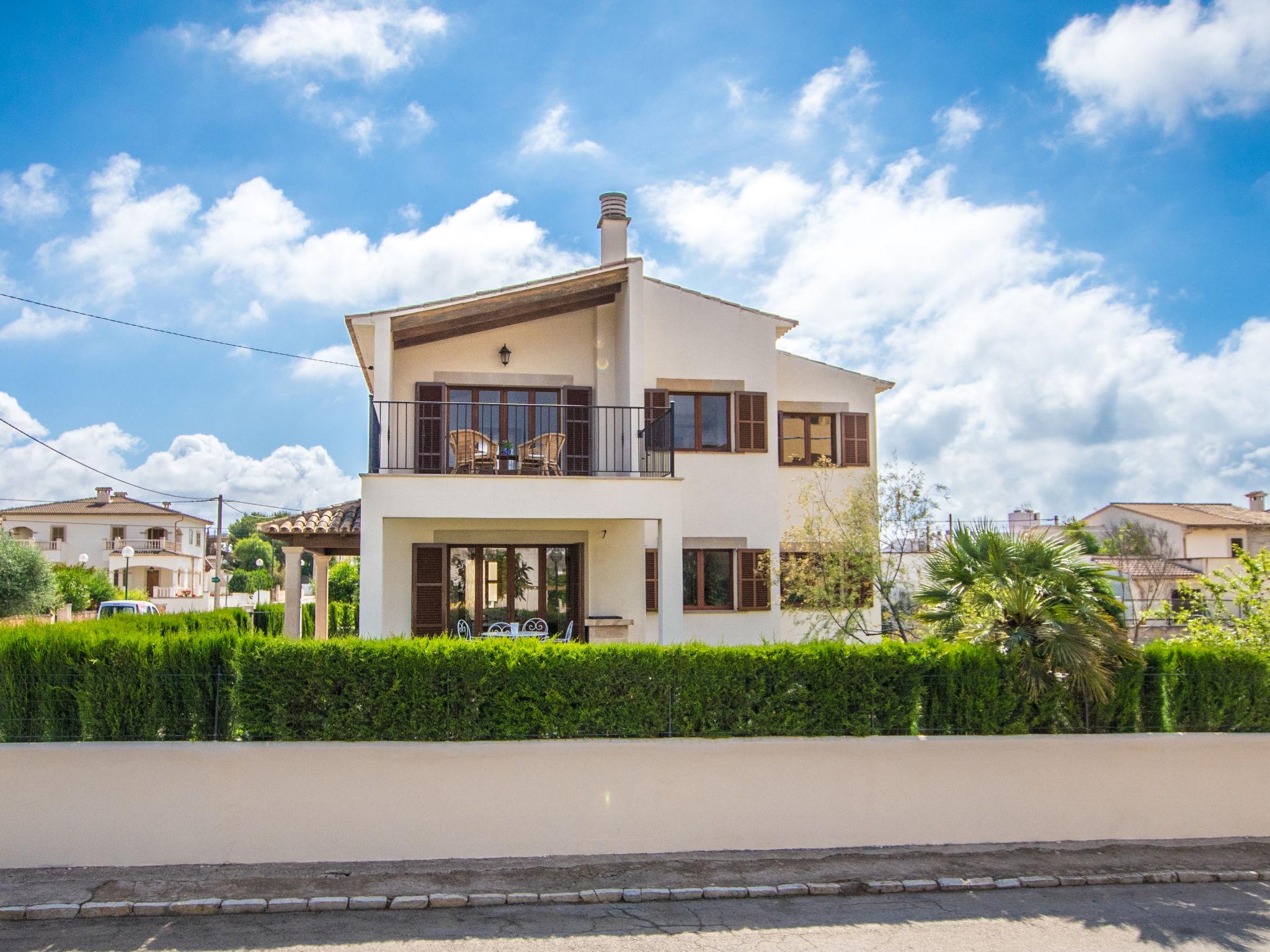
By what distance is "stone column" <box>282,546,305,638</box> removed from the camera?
14330 millimetres

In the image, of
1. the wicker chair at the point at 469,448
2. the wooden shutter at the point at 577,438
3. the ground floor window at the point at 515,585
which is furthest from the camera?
the ground floor window at the point at 515,585

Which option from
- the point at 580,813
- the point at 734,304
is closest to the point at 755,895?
the point at 580,813

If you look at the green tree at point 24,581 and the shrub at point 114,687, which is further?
the green tree at point 24,581

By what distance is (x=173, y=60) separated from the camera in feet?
37.5

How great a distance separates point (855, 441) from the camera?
15.7 meters

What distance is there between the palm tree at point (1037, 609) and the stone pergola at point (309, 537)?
789cm

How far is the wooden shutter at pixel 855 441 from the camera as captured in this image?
51.2 ft

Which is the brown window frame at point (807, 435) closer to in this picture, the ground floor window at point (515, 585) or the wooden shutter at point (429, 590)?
the ground floor window at point (515, 585)

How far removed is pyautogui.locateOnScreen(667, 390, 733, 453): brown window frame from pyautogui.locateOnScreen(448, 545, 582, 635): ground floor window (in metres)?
2.59

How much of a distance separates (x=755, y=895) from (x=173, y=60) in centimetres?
1176

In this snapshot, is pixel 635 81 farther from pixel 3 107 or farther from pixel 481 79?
pixel 3 107

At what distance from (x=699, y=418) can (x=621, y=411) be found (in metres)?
1.52

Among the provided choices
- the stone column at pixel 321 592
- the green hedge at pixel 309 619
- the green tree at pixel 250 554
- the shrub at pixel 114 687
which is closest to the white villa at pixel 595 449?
the stone column at pixel 321 592

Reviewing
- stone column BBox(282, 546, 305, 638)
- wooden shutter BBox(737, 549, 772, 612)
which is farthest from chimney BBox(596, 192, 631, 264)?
stone column BBox(282, 546, 305, 638)
